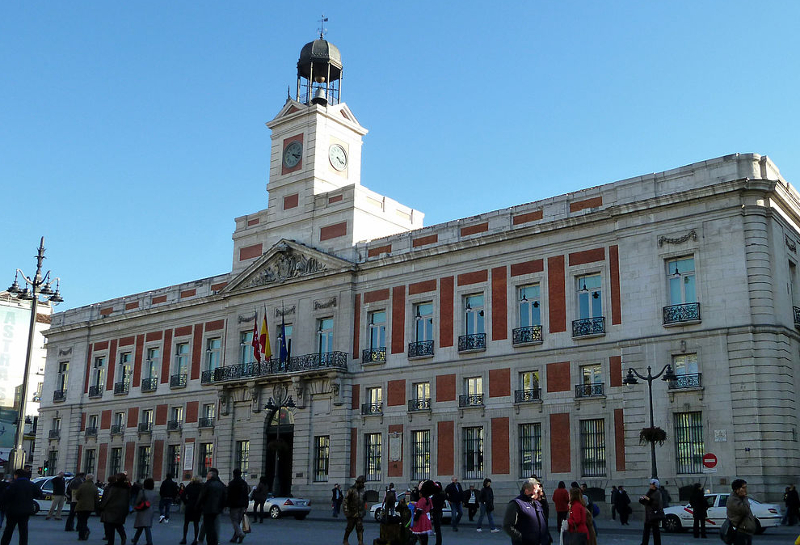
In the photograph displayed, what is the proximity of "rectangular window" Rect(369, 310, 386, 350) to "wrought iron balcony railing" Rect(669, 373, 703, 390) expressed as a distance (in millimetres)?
13436

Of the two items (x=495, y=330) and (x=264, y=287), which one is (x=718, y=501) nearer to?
(x=495, y=330)

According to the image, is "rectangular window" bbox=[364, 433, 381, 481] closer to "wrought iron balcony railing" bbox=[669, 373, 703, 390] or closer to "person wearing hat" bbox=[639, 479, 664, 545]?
"wrought iron balcony railing" bbox=[669, 373, 703, 390]

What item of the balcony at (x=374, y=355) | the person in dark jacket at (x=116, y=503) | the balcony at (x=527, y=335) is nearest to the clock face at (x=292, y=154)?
the balcony at (x=374, y=355)

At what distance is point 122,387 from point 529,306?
26.3 metres

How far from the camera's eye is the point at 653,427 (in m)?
28.8

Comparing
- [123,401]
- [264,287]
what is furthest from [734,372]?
[123,401]

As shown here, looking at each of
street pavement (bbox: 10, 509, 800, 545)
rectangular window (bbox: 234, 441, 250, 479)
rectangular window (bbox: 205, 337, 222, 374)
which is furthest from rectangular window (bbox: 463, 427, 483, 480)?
rectangular window (bbox: 205, 337, 222, 374)

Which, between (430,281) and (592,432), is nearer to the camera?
(592,432)

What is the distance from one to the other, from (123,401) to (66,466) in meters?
5.62

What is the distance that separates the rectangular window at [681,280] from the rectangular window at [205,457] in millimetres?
24332

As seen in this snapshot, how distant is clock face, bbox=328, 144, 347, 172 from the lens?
149 feet

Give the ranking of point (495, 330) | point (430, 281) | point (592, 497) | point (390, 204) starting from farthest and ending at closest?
point (390, 204) → point (430, 281) → point (495, 330) → point (592, 497)

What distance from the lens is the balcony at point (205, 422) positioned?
45062 mm

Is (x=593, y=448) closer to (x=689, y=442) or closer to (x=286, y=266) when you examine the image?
(x=689, y=442)
